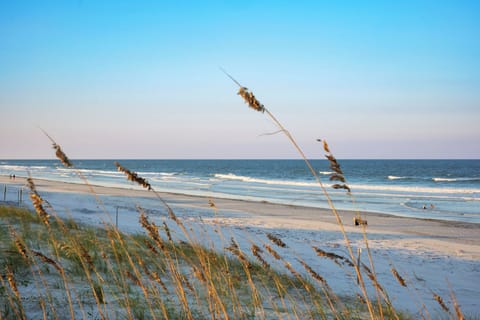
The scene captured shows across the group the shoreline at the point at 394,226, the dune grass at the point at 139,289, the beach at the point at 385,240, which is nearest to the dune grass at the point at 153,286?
the dune grass at the point at 139,289

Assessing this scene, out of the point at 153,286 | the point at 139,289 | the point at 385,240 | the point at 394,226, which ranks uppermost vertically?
the point at 153,286

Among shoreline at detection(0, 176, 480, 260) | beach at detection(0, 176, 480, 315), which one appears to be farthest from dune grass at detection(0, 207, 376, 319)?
shoreline at detection(0, 176, 480, 260)

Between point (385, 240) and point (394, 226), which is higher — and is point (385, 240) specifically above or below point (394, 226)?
above

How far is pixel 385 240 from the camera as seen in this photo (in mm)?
15430

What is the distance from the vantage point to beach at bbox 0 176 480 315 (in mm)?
8672

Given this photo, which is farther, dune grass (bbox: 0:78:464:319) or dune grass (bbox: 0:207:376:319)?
dune grass (bbox: 0:207:376:319)

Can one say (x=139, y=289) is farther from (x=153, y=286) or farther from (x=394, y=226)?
(x=394, y=226)

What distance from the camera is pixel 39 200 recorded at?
2.41m

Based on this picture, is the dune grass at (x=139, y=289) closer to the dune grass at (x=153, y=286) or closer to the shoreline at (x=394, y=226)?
the dune grass at (x=153, y=286)

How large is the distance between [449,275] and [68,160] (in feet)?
35.5

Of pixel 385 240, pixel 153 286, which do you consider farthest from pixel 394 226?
pixel 153 286

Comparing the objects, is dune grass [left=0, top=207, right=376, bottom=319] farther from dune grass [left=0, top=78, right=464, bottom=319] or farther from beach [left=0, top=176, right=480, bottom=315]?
beach [left=0, top=176, right=480, bottom=315]

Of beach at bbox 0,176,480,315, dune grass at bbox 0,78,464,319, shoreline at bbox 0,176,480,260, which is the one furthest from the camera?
shoreline at bbox 0,176,480,260

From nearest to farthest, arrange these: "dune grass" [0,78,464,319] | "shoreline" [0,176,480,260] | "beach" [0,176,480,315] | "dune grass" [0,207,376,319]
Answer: "dune grass" [0,78,464,319], "dune grass" [0,207,376,319], "beach" [0,176,480,315], "shoreline" [0,176,480,260]
